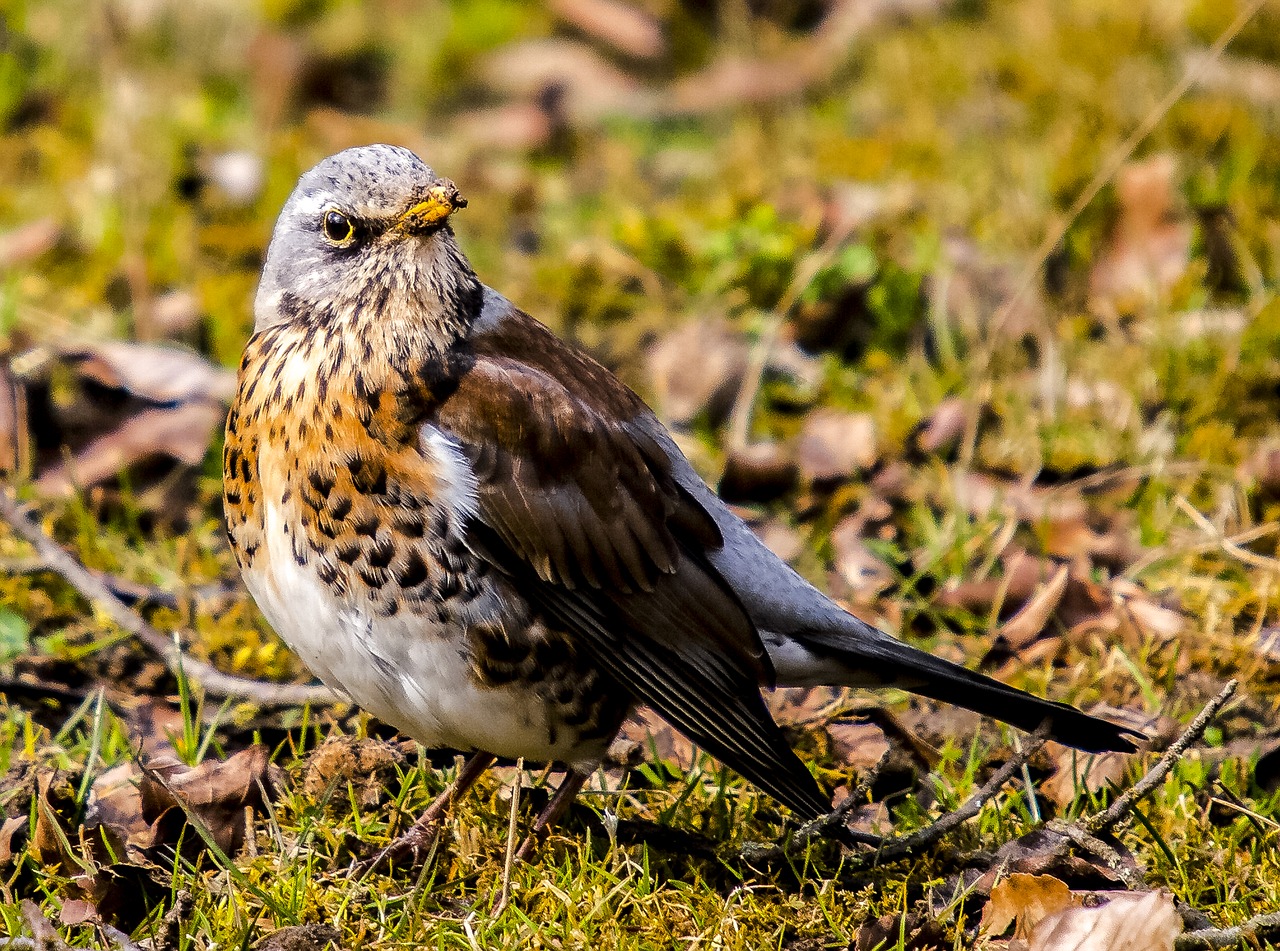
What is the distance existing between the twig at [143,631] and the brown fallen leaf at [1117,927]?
5.75 feet

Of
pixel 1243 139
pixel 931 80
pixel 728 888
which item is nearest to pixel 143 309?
pixel 728 888

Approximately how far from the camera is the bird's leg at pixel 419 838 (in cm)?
319

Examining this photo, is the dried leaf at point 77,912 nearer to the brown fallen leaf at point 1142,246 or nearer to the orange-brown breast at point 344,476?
the orange-brown breast at point 344,476

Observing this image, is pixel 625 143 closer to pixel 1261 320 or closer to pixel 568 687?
pixel 1261 320

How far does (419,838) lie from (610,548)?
28.9 inches

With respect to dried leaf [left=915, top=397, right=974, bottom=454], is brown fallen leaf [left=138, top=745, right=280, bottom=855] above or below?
below

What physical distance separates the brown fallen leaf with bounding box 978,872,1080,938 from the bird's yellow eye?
6.34 feet

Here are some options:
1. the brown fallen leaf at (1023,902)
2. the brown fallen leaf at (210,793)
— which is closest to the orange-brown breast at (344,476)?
the brown fallen leaf at (210,793)

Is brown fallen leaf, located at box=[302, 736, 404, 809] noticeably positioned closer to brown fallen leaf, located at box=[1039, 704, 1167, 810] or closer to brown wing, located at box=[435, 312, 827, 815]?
brown wing, located at box=[435, 312, 827, 815]

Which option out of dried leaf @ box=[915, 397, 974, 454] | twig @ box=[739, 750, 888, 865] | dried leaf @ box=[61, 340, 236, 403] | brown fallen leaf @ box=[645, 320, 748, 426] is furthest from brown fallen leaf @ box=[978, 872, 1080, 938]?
dried leaf @ box=[61, 340, 236, 403]

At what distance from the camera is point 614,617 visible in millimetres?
3320

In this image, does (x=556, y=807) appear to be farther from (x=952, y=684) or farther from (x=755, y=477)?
(x=755, y=477)

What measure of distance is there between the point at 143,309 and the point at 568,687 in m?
2.86

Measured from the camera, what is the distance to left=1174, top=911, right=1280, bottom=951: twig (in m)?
2.82
